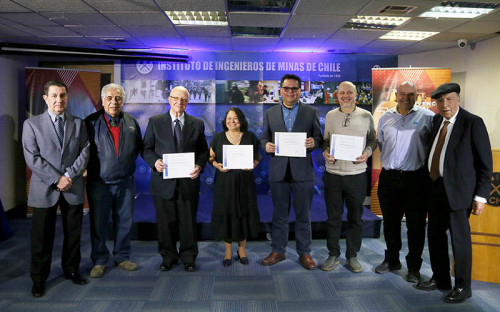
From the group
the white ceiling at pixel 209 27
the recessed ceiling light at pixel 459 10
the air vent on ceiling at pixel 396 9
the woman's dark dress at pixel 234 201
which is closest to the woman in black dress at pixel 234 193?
the woman's dark dress at pixel 234 201

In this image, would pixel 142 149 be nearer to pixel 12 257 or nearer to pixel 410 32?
pixel 12 257

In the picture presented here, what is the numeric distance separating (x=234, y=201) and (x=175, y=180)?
595mm

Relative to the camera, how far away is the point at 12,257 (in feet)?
11.6

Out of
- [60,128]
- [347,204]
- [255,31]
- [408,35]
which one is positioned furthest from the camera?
[408,35]

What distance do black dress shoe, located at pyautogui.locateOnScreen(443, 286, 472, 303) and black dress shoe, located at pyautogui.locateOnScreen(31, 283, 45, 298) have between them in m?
3.28

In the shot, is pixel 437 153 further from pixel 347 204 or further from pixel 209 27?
pixel 209 27

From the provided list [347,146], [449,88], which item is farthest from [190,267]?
[449,88]

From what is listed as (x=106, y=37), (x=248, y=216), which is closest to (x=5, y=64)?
(x=106, y=37)

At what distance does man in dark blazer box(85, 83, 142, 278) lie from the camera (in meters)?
2.90

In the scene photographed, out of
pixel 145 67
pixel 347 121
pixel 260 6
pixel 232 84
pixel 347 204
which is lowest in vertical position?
pixel 347 204

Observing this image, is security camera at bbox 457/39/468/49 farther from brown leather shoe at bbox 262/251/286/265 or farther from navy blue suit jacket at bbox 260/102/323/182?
brown leather shoe at bbox 262/251/286/265

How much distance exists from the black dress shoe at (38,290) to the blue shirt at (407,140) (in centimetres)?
314

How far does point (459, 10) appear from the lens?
372 centimetres

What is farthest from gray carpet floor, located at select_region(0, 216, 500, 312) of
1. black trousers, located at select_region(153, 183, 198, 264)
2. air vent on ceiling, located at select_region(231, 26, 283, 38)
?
air vent on ceiling, located at select_region(231, 26, 283, 38)
